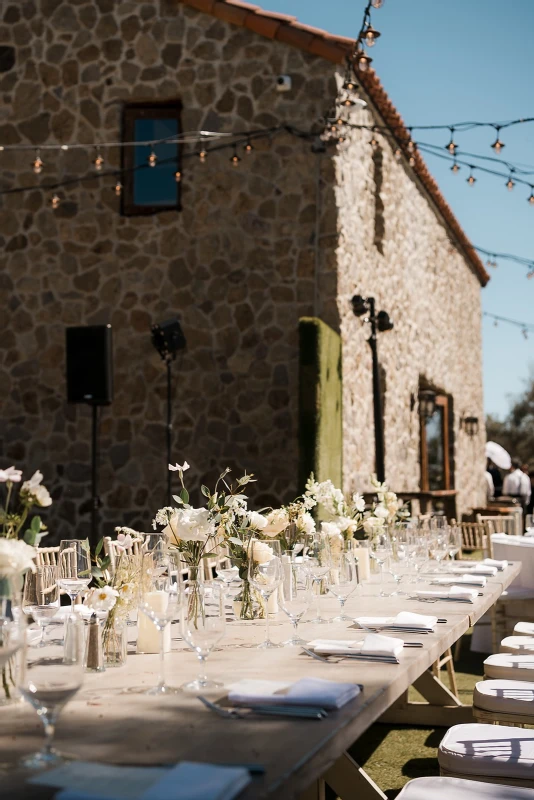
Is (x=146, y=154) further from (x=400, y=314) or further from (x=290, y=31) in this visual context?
(x=400, y=314)

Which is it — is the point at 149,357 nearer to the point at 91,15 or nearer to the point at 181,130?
the point at 181,130

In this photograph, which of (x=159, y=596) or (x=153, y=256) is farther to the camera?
(x=153, y=256)

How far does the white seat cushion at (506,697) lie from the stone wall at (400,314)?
6.32 metres

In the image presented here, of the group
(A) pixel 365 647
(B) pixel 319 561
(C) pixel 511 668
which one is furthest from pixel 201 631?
(C) pixel 511 668

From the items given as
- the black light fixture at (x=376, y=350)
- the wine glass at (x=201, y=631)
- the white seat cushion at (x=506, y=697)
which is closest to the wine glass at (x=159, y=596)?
the wine glass at (x=201, y=631)

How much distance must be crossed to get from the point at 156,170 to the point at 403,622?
833 centimetres

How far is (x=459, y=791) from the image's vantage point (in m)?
2.18

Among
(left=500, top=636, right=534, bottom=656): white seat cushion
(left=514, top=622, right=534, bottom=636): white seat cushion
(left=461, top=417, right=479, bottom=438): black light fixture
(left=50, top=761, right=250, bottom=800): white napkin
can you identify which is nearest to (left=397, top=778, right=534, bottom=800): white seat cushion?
(left=50, top=761, right=250, bottom=800): white napkin

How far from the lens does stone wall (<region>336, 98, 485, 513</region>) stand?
9.84 metres

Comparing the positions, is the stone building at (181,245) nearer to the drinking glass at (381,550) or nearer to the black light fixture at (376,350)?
the black light fixture at (376,350)

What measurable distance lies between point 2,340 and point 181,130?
122 inches

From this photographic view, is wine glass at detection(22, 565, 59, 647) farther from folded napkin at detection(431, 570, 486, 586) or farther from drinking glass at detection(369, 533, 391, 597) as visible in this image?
folded napkin at detection(431, 570, 486, 586)

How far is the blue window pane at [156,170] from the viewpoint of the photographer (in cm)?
1016

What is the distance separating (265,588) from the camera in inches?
92.7
